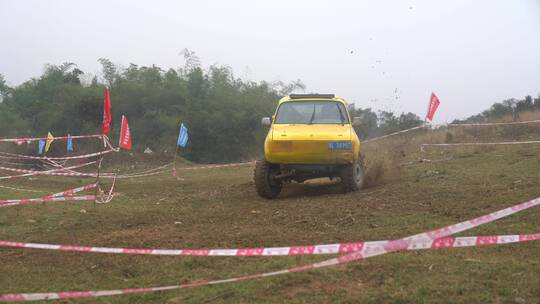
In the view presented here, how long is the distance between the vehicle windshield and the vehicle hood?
0.82 feet

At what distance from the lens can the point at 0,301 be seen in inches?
155

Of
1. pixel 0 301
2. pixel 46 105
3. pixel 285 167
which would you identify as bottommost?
pixel 0 301

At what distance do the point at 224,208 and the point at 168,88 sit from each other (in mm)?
34852

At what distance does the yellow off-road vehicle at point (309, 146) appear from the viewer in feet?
28.0

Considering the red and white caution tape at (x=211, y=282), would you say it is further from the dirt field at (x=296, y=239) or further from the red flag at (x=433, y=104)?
the red flag at (x=433, y=104)

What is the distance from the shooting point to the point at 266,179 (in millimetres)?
8930

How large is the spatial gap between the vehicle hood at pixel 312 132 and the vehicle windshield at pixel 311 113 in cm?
25

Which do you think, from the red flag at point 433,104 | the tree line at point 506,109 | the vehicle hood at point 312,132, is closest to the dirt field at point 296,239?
the vehicle hood at point 312,132

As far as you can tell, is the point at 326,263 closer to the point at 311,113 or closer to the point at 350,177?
the point at 350,177

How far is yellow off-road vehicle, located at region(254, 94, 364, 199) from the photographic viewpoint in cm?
852

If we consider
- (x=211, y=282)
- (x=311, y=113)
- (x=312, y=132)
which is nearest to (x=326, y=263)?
(x=211, y=282)

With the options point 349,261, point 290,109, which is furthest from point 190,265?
point 290,109

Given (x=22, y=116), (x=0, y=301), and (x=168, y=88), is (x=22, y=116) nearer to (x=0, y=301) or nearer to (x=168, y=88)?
(x=168, y=88)

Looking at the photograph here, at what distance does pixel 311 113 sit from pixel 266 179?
5.14ft
